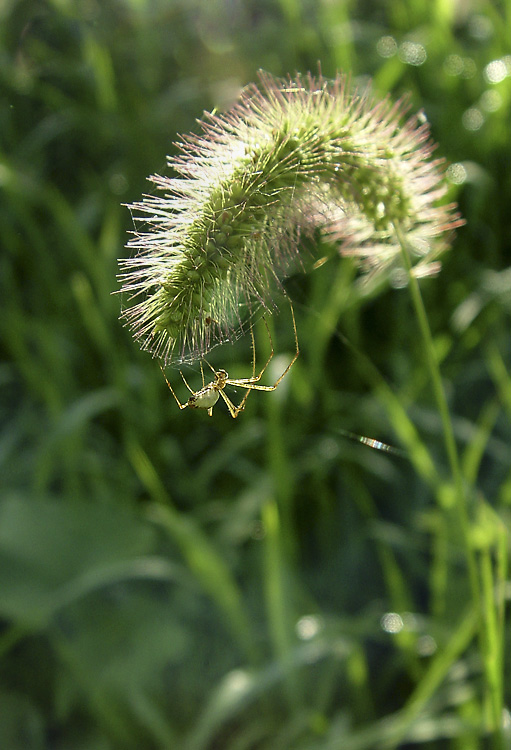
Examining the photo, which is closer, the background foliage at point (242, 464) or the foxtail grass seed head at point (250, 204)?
the foxtail grass seed head at point (250, 204)

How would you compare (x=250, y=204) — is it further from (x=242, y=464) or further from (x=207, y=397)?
(x=242, y=464)

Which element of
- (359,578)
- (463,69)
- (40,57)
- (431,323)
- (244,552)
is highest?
(40,57)

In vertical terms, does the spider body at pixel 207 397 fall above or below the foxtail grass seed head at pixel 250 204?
below

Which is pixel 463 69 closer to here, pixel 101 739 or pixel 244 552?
pixel 244 552

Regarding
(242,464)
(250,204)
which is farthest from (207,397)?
(242,464)

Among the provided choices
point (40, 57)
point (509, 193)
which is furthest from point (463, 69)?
point (40, 57)

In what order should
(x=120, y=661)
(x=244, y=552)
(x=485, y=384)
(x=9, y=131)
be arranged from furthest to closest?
1. (x=9, y=131)
2. (x=485, y=384)
3. (x=244, y=552)
4. (x=120, y=661)
